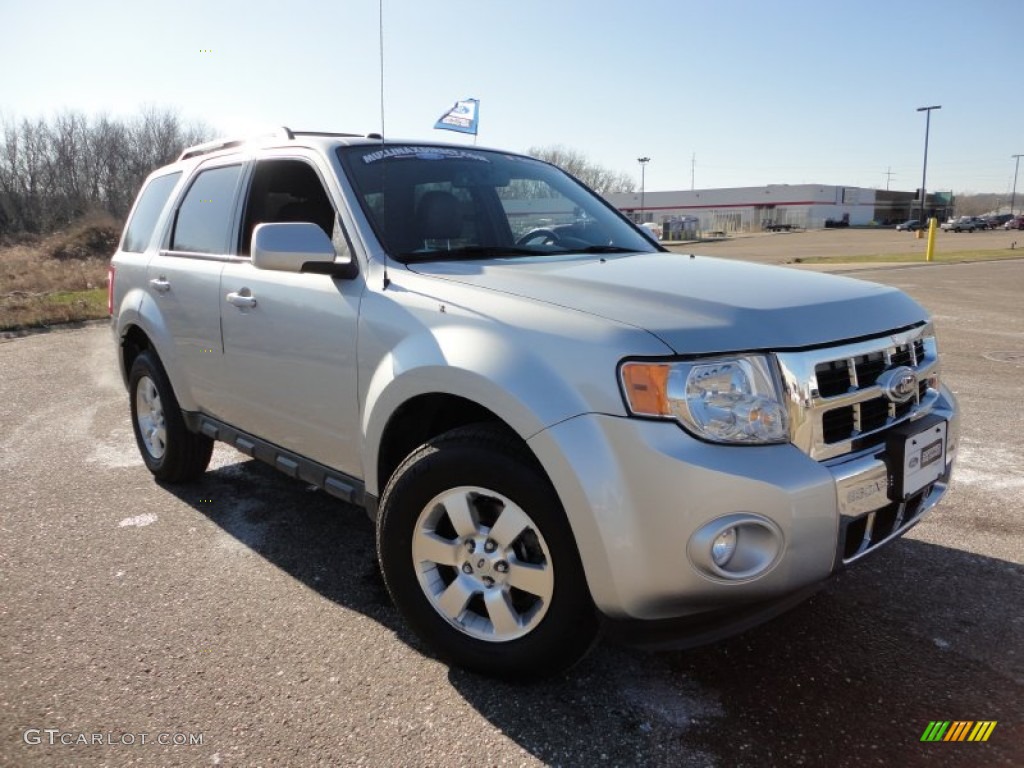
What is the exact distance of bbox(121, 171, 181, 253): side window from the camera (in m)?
4.63

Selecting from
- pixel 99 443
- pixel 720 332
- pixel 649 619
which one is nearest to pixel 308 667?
pixel 649 619

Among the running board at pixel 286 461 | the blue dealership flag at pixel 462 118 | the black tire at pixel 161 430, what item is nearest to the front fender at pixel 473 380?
the running board at pixel 286 461

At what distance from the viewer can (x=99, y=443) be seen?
18.3ft

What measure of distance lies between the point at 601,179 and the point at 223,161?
101567mm

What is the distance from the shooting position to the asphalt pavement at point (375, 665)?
226 cm

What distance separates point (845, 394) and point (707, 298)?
493 millimetres

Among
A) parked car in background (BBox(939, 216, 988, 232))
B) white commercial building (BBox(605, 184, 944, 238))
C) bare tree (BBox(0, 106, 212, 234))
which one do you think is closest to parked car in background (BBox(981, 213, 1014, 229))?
parked car in background (BBox(939, 216, 988, 232))

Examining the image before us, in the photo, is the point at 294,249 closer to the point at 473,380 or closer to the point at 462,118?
the point at 473,380

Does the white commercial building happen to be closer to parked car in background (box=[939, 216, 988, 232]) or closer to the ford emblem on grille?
parked car in background (box=[939, 216, 988, 232])

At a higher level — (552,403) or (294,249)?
(294,249)

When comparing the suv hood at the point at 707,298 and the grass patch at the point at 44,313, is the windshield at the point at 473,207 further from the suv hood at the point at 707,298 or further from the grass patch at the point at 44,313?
the grass patch at the point at 44,313

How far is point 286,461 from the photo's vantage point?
339 centimetres

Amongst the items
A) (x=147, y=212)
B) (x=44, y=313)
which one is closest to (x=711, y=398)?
(x=147, y=212)

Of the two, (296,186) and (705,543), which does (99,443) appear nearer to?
(296,186)
